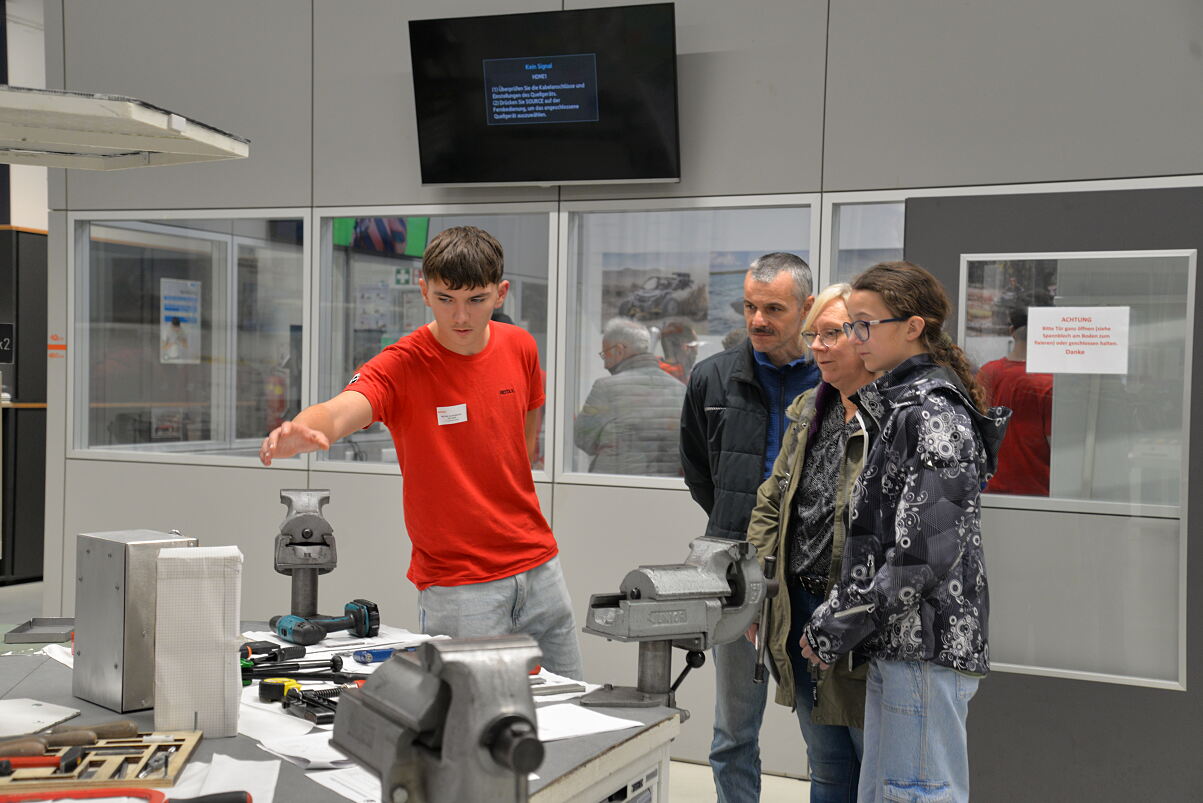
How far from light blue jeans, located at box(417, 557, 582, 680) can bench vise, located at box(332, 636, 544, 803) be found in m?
1.19

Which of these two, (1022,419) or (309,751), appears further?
(1022,419)

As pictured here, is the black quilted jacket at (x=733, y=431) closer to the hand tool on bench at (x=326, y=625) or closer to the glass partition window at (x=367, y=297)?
the hand tool on bench at (x=326, y=625)

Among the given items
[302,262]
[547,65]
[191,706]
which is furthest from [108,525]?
[191,706]

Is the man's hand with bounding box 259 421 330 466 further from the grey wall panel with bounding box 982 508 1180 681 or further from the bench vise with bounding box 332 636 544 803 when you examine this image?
the grey wall panel with bounding box 982 508 1180 681

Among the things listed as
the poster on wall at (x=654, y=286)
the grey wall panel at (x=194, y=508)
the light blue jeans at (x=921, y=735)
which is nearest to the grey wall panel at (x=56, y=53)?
the grey wall panel at (x=194, y=508)

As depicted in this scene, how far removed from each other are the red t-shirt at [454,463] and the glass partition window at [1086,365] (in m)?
1.65

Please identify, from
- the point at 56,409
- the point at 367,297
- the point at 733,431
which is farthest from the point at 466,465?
the point at 56,409

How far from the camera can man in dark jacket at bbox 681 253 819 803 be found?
2.62 meters

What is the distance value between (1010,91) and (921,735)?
2.38 m

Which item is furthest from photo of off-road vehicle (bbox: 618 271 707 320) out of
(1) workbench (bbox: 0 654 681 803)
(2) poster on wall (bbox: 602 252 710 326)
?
(1) workbench (bbox: 0 654 681 803)

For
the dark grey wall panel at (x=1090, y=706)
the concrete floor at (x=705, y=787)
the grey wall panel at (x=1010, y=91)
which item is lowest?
the concrete floor at (x=705, y=787)

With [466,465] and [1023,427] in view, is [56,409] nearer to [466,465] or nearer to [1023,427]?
[466,465]

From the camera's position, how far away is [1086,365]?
317 centimetres

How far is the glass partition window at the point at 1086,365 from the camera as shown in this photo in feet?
10.2
